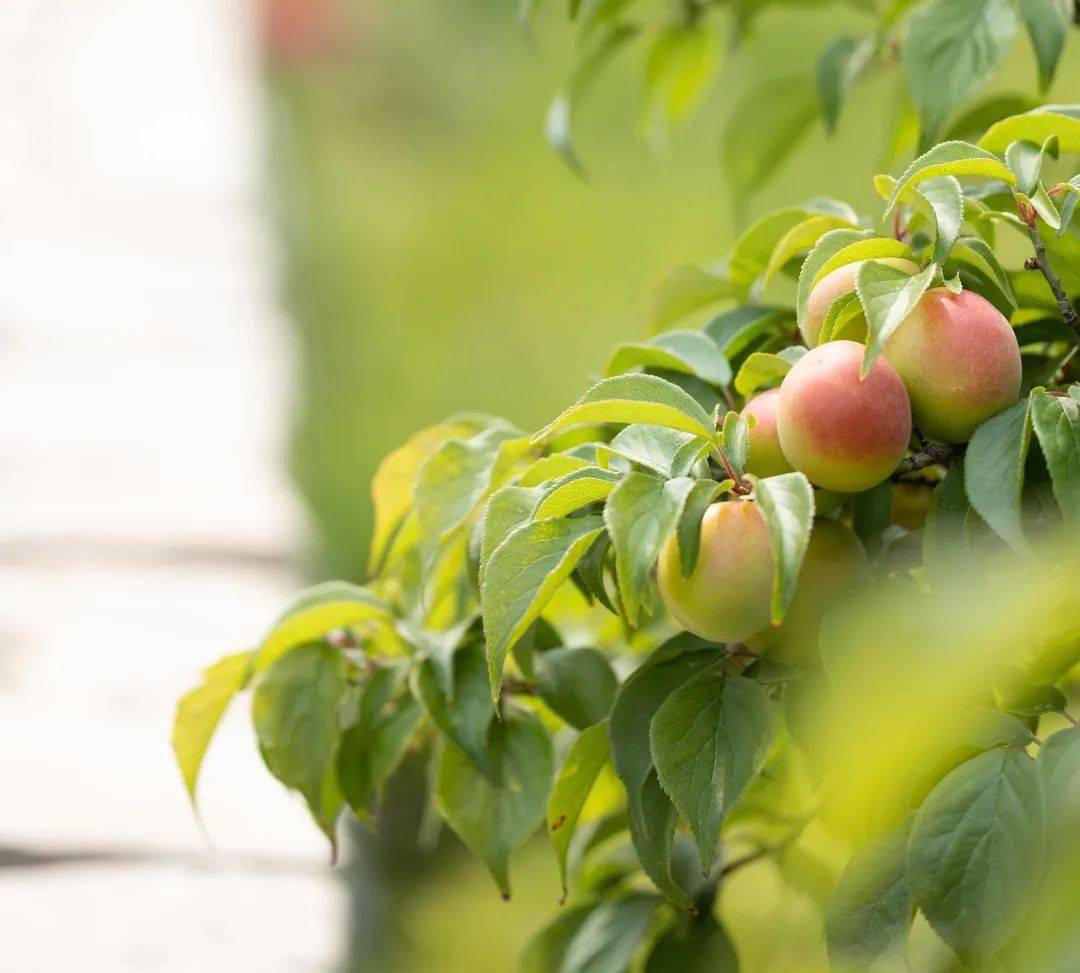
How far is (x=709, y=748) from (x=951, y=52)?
334 millimetres

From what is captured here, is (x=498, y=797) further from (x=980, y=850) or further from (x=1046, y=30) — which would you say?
(x=1046, y=30)

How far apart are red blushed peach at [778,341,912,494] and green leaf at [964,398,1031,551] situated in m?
0.02

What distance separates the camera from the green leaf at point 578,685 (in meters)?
0.64

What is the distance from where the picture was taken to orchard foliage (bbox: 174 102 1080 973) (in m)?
0.43

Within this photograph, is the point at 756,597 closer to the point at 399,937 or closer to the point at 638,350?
the point at 638,350

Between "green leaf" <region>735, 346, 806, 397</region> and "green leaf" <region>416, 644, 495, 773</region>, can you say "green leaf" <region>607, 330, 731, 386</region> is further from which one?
"green leaf" <region>416, 644, 495, 773</region>

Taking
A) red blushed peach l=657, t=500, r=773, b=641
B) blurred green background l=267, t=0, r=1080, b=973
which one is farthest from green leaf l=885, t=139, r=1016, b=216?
blurred green background l=267, t=0, r=1080, b=973

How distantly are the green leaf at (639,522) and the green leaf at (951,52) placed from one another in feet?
0.89

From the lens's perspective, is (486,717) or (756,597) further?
(486,717)

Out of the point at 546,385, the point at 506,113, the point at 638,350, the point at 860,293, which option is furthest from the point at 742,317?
the point at 506,113

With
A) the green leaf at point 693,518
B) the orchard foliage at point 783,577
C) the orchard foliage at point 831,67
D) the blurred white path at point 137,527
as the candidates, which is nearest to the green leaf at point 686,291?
the orchard foliage at point 783,577

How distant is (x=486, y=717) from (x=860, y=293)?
234mm

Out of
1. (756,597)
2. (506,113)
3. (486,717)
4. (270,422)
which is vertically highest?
(756,597)

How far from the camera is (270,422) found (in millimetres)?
2197
